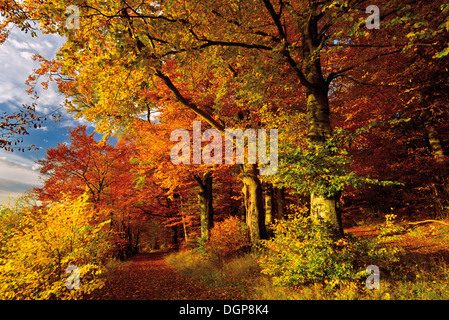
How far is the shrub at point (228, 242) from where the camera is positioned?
10125 millimetres

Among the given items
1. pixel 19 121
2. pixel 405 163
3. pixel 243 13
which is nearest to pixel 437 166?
pixel 405 163

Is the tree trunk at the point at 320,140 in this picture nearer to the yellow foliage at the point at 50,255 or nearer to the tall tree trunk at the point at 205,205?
the yellow foliage at the point at 50,255

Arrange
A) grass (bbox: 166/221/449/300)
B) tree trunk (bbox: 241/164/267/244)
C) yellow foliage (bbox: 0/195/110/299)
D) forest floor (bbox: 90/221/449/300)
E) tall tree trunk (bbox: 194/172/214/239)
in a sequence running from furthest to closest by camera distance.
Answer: tall tree trunk (bbox: 194/172/214/239), tree trunk (bbox: 241/164/267/244), yellow foliage (bbox: 0/195/110/299), forest floor (bbox: 90/221/449/300), grass (bbox: 166/221/449/300)

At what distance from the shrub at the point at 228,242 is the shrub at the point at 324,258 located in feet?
17.2

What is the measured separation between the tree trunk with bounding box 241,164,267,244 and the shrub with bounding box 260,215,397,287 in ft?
15.0

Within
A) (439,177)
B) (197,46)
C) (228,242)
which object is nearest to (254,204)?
(228,242)

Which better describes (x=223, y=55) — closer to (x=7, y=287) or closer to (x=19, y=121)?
(x=19, y=121)

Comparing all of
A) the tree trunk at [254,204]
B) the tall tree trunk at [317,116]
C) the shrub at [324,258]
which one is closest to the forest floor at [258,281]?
the shrub at [324,258]

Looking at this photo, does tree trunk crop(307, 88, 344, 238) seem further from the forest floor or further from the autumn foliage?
the forest floor

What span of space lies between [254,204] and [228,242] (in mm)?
2516

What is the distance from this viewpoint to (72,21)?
13.4ft

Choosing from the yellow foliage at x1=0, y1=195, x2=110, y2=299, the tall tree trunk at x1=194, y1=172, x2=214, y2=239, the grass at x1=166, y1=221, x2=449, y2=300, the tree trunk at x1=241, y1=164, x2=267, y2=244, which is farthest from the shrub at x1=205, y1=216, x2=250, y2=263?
the yellow foliage at x1=0, y1=195, x2=110, y2=299

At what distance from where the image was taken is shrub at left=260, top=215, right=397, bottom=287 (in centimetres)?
439
